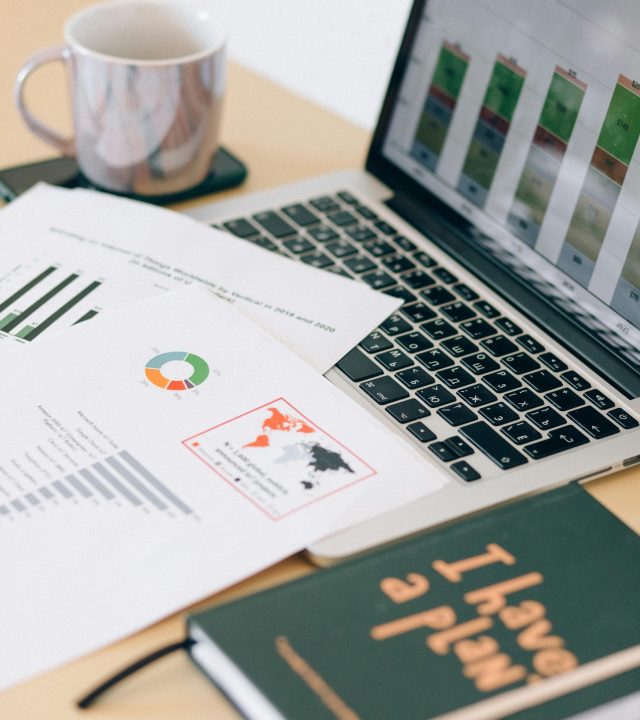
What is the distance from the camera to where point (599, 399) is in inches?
27.2

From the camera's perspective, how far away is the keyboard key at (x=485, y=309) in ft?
2.50

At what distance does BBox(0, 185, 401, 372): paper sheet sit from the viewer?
73 cm

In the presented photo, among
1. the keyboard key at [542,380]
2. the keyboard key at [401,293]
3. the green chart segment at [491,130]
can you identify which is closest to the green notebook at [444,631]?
the keyboard key at [542,380]

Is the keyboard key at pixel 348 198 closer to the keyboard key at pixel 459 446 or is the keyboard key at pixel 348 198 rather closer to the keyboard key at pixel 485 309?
the keyboard key at pixel 485 309

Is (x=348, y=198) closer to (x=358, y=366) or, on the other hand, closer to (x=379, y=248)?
(x=379, y=248)

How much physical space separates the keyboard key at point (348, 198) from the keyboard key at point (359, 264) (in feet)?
0.26

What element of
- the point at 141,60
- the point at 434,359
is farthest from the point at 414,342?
the point at 141,60

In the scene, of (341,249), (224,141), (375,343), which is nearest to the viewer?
(375,343)

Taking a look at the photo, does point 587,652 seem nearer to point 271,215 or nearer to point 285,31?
point 271,215

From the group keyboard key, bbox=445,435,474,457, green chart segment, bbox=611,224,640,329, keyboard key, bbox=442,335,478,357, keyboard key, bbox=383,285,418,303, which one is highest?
green chart segment, bbox=611,224,640,329

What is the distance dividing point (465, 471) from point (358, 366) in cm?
12

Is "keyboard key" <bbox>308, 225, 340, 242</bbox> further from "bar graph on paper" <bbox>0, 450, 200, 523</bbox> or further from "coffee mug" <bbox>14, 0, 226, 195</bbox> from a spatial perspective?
"bar graph on paper" <bbox>0, 450, 200, 523</bbox>

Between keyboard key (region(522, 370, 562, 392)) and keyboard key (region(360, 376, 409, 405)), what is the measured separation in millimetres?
85

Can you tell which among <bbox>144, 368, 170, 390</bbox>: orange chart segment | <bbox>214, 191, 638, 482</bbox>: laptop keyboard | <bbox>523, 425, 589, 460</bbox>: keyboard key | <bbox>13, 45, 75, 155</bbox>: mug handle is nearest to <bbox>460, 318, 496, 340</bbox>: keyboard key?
<bbox>214, 191, 638, 482</bbox>: laptop keyboard
